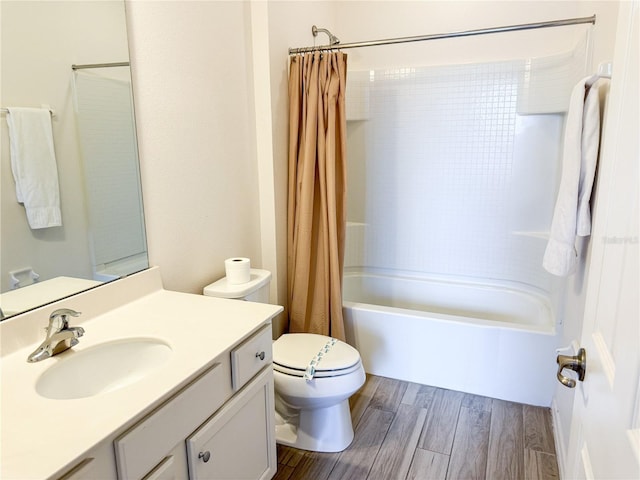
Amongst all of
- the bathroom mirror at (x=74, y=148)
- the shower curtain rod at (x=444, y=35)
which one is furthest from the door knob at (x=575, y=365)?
the shower curtain rod at (x=444, y=35)

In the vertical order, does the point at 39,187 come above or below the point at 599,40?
below

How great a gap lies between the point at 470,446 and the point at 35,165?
207 cm

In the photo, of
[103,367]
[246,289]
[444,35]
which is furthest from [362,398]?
[444,35]

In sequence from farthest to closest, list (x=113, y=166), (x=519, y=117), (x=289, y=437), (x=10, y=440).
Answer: (x=519, y=117) → (x=289, y=437) → (x=113, y=166) → (x=10, y=440)

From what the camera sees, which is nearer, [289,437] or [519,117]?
[289,437]

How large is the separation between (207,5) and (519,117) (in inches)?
80.1

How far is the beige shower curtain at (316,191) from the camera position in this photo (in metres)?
2.25

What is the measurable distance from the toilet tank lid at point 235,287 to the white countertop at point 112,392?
0.69 ft

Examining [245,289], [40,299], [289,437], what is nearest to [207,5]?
[245,289]

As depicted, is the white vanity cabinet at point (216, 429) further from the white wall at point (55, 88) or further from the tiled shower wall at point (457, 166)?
the tiled shower wall at point (457, 166)

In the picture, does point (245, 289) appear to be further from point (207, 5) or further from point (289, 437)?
point (207, 5)

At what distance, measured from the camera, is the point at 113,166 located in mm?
1490

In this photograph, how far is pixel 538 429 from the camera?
2068mm

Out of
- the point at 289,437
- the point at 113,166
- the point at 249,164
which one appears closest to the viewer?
the point at 113,166
